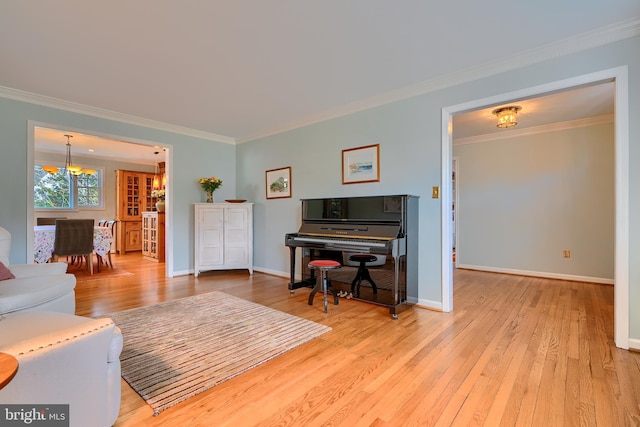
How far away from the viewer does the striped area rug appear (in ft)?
5.47

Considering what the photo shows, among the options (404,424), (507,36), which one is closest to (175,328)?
(404,424)

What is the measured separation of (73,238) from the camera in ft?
14.6

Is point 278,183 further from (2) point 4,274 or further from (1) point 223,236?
(2) point 4,274

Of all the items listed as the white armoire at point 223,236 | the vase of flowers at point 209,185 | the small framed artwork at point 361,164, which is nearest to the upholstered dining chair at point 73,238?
the white armoire at point 223,236

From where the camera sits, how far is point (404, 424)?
1351 millimetres

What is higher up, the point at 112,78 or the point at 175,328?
the point at 112,78

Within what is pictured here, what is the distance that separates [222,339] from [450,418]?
160cm

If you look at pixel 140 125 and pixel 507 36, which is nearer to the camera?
pixel 507 36

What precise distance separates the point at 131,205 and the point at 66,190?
133cm

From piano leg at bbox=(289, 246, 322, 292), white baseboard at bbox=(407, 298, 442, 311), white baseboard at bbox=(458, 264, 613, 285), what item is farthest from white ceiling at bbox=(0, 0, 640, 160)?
white baseboard at bbox=(458, 264, 613, 285)

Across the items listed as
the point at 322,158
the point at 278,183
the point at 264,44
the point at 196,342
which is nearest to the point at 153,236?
the point at 278,183

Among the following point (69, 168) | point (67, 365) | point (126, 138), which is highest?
point (126, 138)

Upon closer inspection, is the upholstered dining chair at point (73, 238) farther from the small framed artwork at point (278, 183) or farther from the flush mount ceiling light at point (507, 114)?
the flush mount ceiling light at point (507, 114)

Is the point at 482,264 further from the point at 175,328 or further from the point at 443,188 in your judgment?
the point at 175,328
